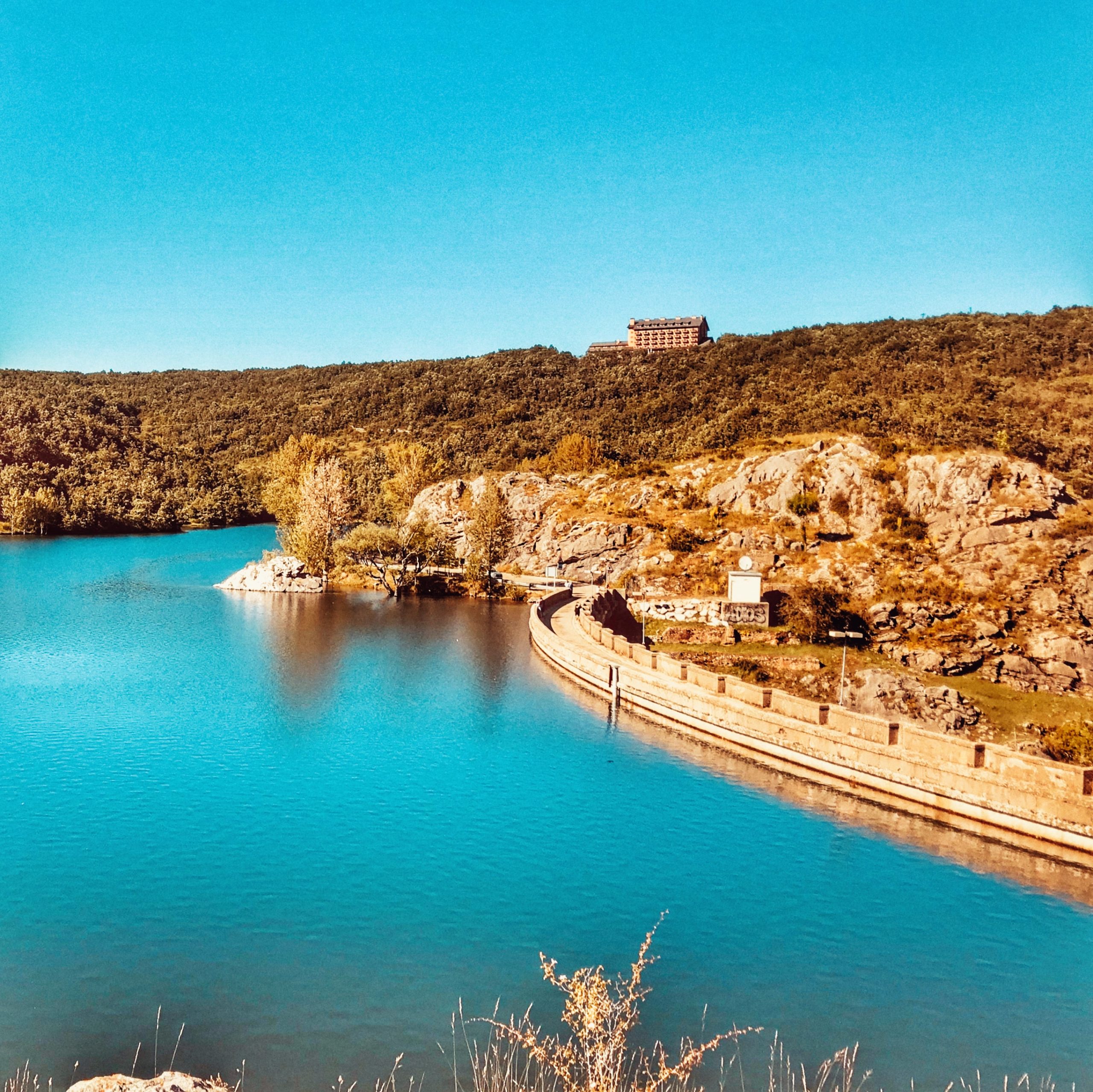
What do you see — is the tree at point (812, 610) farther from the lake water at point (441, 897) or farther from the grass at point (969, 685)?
the lake water at point (441, 897)

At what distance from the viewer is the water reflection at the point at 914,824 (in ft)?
84.9

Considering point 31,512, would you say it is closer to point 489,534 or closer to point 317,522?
point 317,522

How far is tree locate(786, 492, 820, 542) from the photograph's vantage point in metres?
→ 77.6

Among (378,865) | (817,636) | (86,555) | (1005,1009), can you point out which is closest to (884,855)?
(1005,1009)

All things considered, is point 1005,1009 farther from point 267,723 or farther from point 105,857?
point 267,723

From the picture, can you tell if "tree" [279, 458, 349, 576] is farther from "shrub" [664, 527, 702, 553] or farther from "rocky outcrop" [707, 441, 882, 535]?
"rocky outcrop" [707, 441, 882, 535]

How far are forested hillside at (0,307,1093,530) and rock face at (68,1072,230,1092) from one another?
Answer: 8138 cm

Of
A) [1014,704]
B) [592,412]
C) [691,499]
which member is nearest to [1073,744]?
[1014,704]

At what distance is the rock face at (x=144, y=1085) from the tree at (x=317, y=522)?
74233mm

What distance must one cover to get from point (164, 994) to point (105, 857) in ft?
26.0

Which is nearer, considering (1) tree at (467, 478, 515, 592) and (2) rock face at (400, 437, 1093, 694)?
(2) rock face at (400, 437, 1093, 694)

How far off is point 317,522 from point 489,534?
15445 millimetres

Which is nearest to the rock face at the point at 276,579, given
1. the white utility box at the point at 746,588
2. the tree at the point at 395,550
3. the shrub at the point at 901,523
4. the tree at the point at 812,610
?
the tree at the point at 395,550

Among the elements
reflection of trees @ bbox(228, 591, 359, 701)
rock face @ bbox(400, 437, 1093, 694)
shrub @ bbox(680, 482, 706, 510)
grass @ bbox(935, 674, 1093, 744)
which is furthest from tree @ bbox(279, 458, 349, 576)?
grass @ bbox(935, 674, 1093, 744)
